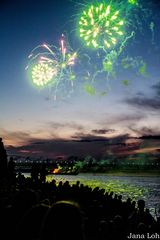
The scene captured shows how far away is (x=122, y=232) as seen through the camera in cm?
817

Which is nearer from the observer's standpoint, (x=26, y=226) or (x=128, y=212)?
(x=26, y=226)

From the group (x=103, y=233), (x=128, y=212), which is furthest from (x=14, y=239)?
(x=128, y=212)

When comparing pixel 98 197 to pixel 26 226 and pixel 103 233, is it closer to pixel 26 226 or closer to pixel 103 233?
pixel 103 233

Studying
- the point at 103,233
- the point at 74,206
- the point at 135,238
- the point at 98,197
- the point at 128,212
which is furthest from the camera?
the point at 98,197

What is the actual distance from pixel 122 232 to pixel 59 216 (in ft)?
17.9
